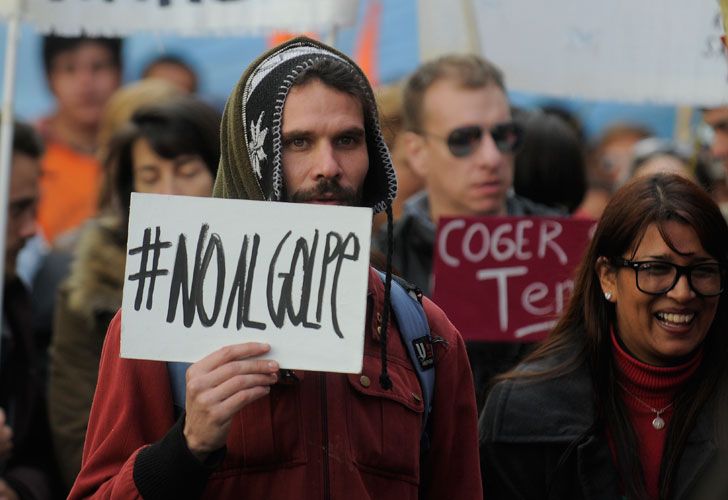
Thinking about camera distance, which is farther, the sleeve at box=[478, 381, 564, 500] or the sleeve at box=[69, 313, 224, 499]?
the sleeve at box=[478, 381, 564, 500]

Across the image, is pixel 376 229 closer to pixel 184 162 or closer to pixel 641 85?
pixel 184 162

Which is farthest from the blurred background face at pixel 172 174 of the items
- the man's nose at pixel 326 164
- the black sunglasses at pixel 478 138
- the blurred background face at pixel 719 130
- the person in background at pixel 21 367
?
the man's nose at pixel 326 164

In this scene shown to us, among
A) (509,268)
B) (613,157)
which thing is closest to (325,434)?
(509,268)

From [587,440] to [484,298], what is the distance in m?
1.44

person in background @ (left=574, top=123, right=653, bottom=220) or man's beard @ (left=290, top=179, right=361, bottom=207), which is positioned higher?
person in background @ (left=574, top=123, right=653, bottom=220)

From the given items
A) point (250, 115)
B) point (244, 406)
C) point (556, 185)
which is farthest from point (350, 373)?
point (556, 185)

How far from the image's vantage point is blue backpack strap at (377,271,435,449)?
2.99m

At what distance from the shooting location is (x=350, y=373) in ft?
9.05

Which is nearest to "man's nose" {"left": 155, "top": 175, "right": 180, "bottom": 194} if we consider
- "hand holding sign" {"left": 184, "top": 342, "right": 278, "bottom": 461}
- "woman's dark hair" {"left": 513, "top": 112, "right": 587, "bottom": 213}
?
"woman's dark hair" {"left": 513, "top": 112, "right": 587, "bottom": 213}

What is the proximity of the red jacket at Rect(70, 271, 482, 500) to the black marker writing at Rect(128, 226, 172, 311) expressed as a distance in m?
0.13

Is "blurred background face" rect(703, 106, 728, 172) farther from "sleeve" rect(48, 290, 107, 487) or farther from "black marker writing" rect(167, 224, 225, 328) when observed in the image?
"black marker writing" rect(167, 224, 225, 328)

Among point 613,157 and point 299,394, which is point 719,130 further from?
point 613,157

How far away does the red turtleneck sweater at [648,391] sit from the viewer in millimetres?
3824

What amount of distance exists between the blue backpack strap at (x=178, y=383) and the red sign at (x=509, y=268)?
2.42 m
